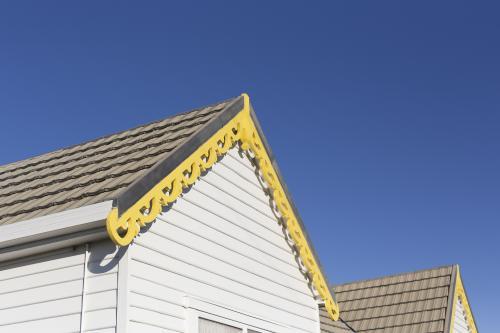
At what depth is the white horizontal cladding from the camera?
6.90 m

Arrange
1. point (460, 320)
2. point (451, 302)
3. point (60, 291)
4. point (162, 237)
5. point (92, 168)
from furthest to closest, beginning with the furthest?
point (460, 320), point (451, 302), point (92, 168), point (162, 237), point (60, 291)

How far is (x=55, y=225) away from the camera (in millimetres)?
7094

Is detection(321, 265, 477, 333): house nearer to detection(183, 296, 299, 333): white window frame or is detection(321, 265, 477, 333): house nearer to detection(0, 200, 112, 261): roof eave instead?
detection(183, 296, 299, 333): white window frame

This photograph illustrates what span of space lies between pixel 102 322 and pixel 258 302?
3205 millimetres

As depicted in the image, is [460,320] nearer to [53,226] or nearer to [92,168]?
[92,168]

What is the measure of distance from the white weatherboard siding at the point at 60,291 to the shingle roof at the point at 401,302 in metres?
12.1

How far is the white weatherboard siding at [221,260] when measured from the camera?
298 inches

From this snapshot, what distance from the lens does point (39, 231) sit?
718 centimetres

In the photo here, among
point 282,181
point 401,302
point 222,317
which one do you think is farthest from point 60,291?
point 401,302

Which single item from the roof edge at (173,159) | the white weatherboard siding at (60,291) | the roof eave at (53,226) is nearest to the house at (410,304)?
the roof edge at (173,159)

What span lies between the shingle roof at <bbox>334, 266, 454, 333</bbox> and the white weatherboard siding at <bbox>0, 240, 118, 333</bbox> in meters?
12.1

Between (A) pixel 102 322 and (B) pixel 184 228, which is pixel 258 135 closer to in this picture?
(B) pixel 184 228

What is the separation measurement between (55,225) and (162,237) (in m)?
1.34

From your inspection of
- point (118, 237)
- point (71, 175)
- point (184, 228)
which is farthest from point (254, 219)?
point (118, 237)
